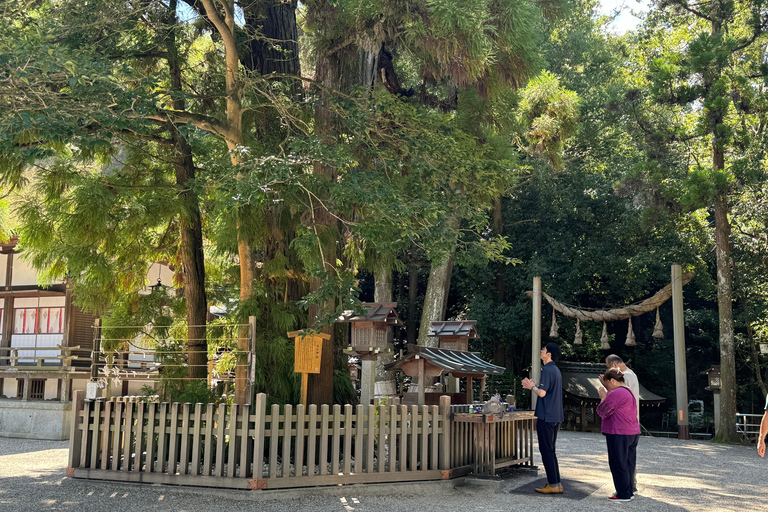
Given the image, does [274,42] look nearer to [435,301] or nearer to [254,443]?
[254,443]

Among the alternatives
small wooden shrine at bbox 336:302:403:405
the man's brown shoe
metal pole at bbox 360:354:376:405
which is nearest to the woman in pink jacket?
the man's brown shoe

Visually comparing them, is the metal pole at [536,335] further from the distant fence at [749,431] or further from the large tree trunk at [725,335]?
the distant fence at [749,431]

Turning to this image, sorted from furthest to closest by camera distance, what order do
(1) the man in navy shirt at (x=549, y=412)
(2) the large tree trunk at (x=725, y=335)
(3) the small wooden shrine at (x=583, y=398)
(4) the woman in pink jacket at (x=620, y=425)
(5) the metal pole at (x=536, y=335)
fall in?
(3) the small wooden shrine at (x=583, y=398)
(5) the metal pole at (x=536, y=335)
(2) the large tree trunk at (x=725, y=335)
(1) the man in navy shirt at (x=549, y=412)
(4) the woman in pink jacket at (x=620, y=425)

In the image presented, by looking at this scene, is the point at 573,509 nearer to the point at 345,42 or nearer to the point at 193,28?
the point at 345,42

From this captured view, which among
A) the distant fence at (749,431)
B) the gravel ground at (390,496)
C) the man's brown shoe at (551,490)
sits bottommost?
Answer: the distant fence at (749,431)

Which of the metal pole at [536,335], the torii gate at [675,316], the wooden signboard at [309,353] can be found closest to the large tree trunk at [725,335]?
the torii gate at [675,316]

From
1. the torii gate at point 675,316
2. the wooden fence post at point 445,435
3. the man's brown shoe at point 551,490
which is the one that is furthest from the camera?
the torii gate at point 675,316

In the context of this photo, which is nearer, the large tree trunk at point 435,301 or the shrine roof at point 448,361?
the shrine roof at point 448,361

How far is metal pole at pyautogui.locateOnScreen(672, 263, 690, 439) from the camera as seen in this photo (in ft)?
51.4

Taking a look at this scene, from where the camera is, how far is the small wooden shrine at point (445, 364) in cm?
873

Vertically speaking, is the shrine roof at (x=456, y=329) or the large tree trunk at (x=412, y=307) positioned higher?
the large tree trunk at (x=412, y=307)

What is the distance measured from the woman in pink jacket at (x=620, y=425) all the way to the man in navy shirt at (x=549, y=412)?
1.45ft

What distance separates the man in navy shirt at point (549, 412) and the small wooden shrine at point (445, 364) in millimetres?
2047

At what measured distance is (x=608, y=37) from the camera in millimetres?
30938
